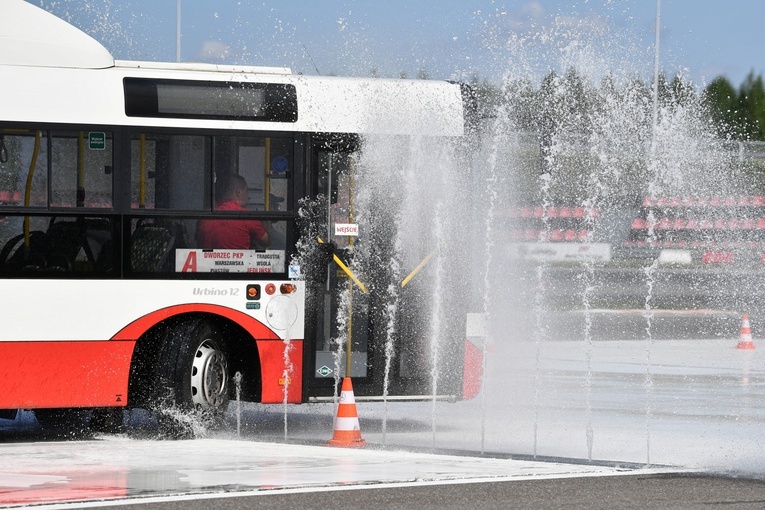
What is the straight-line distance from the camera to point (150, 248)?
38.5 feet

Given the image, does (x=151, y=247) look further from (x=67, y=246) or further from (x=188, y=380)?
(x=188, y=380)

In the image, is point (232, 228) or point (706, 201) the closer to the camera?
point (232, 228)

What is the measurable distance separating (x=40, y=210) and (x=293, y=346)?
2314 millimetres

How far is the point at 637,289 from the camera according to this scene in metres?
36.9

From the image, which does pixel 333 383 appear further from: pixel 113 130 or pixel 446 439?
pixel 113 130

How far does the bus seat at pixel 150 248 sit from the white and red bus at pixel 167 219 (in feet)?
0.04

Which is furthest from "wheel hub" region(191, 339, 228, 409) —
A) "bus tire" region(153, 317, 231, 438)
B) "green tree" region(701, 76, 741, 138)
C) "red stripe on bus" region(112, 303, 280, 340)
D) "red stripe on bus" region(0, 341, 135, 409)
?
"green tree" region(701, 76, 741, 138)

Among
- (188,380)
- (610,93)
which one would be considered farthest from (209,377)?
(610,93)

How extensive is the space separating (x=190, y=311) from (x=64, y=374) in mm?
1113

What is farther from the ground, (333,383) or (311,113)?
(311,113)

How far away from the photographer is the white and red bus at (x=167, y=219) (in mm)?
11469

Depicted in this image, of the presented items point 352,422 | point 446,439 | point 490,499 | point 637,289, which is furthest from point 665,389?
point 637,289

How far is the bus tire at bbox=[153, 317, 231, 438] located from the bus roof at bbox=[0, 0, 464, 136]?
5.59ft

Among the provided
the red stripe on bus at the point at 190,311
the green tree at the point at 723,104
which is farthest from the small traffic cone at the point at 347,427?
the green tree at the point at 723,104
